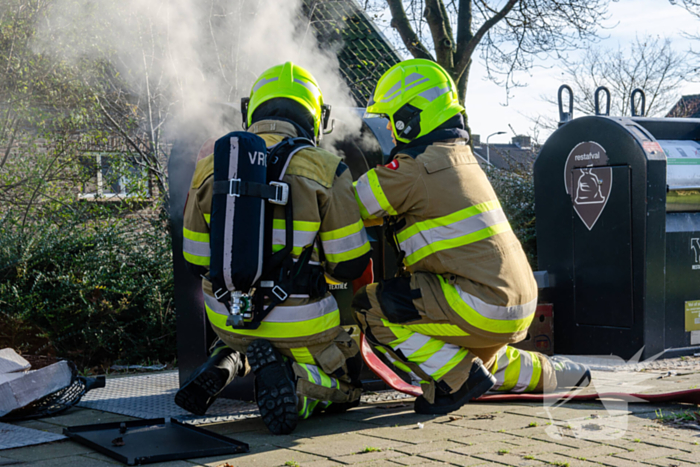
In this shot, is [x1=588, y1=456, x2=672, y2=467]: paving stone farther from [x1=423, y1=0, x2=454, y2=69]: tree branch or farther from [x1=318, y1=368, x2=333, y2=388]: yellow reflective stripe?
[x1=423, y1=0, x2=454, y2=69]: tree branch

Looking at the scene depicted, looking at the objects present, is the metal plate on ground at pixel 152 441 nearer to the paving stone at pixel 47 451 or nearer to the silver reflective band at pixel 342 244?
the paving stone at pixel 47 451

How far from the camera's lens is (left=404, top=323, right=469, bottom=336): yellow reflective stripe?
324cm

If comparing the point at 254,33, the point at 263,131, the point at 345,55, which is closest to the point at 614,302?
the point at 263,131

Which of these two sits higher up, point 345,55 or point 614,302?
point 345,55

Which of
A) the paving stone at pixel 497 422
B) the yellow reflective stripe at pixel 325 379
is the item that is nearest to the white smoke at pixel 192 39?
the yellow reflective stripe at pixel 325 379

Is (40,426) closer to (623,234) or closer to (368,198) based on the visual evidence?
(368,198)

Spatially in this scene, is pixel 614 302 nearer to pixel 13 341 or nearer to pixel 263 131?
pixel 263 131

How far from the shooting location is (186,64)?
6.43m

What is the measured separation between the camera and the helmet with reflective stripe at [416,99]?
3416 mm

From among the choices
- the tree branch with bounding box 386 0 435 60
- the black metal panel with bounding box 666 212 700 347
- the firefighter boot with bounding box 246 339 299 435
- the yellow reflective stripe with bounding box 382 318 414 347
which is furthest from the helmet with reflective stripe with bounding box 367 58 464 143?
the tree branch with bounding box 386 0 435 60

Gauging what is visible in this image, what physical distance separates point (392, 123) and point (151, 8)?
11.8ft

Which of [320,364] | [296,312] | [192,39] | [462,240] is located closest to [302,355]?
[320,364]

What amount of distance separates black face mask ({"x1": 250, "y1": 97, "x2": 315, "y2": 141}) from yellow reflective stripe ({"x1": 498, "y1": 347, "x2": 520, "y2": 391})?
61.9 inches

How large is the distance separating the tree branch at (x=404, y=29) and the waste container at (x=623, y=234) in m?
4.82
